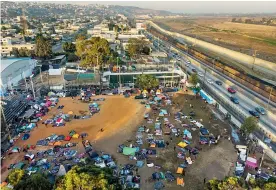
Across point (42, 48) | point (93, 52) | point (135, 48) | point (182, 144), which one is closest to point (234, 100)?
point (182, 144)

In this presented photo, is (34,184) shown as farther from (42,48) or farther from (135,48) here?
→ (135,48)

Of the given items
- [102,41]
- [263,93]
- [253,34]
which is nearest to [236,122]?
[263,93]

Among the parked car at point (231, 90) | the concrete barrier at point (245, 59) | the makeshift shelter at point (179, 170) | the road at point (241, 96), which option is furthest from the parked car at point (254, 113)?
the concrete barrier at point (245, 59)

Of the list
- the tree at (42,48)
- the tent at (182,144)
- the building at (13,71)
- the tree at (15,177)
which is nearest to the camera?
the tree at (15,177)

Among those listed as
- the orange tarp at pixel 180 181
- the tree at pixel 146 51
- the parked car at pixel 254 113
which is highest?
the tree at pixel 146 51

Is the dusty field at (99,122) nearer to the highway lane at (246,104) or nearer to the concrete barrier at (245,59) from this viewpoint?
the highway lane at (246,104)

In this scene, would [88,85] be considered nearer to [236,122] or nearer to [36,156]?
[36,156]

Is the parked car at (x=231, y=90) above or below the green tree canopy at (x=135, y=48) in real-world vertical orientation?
below
